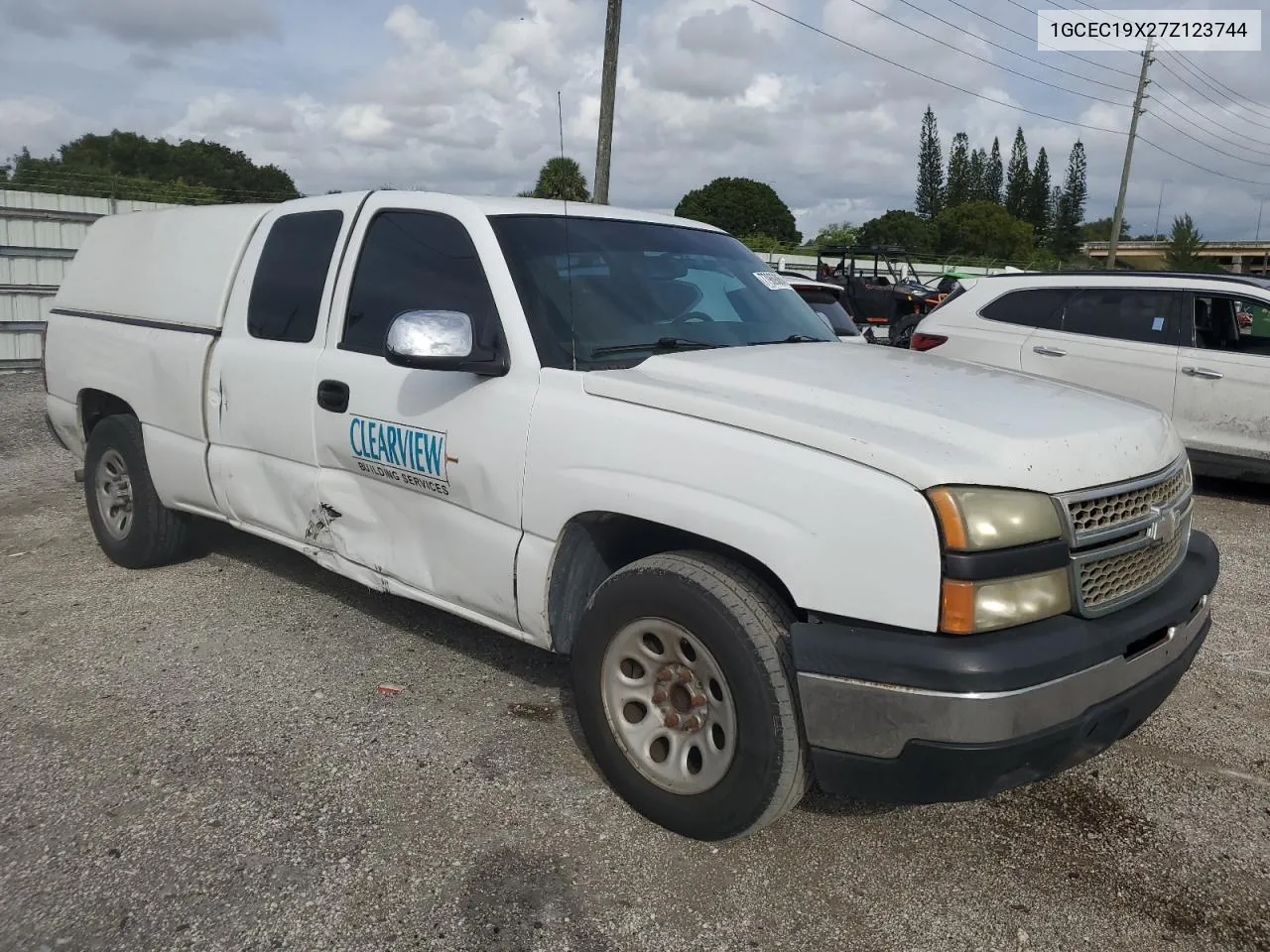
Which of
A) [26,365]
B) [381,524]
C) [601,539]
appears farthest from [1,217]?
[601,539]

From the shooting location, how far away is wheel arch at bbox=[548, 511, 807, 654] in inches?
120

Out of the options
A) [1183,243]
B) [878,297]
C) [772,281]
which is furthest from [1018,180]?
[772,281]

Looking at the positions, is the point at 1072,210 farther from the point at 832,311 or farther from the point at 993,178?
the point at 832,311

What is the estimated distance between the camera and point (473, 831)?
2922 mm

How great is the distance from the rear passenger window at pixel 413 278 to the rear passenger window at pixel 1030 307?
6.08m

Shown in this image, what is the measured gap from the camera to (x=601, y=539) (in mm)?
3156

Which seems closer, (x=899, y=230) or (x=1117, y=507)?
(x=1117, y=507)

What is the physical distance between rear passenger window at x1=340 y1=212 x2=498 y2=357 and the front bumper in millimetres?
1641

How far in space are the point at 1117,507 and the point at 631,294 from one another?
5.60 feet

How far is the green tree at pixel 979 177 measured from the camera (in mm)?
95688

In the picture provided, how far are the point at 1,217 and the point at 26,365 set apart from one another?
6.56ft

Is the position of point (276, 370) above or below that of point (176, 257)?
below

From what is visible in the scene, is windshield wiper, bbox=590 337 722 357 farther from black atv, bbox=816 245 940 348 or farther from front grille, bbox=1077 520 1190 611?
black atv, bbox=816 245 940 348

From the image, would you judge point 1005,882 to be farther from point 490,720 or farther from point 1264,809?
point 490,720
